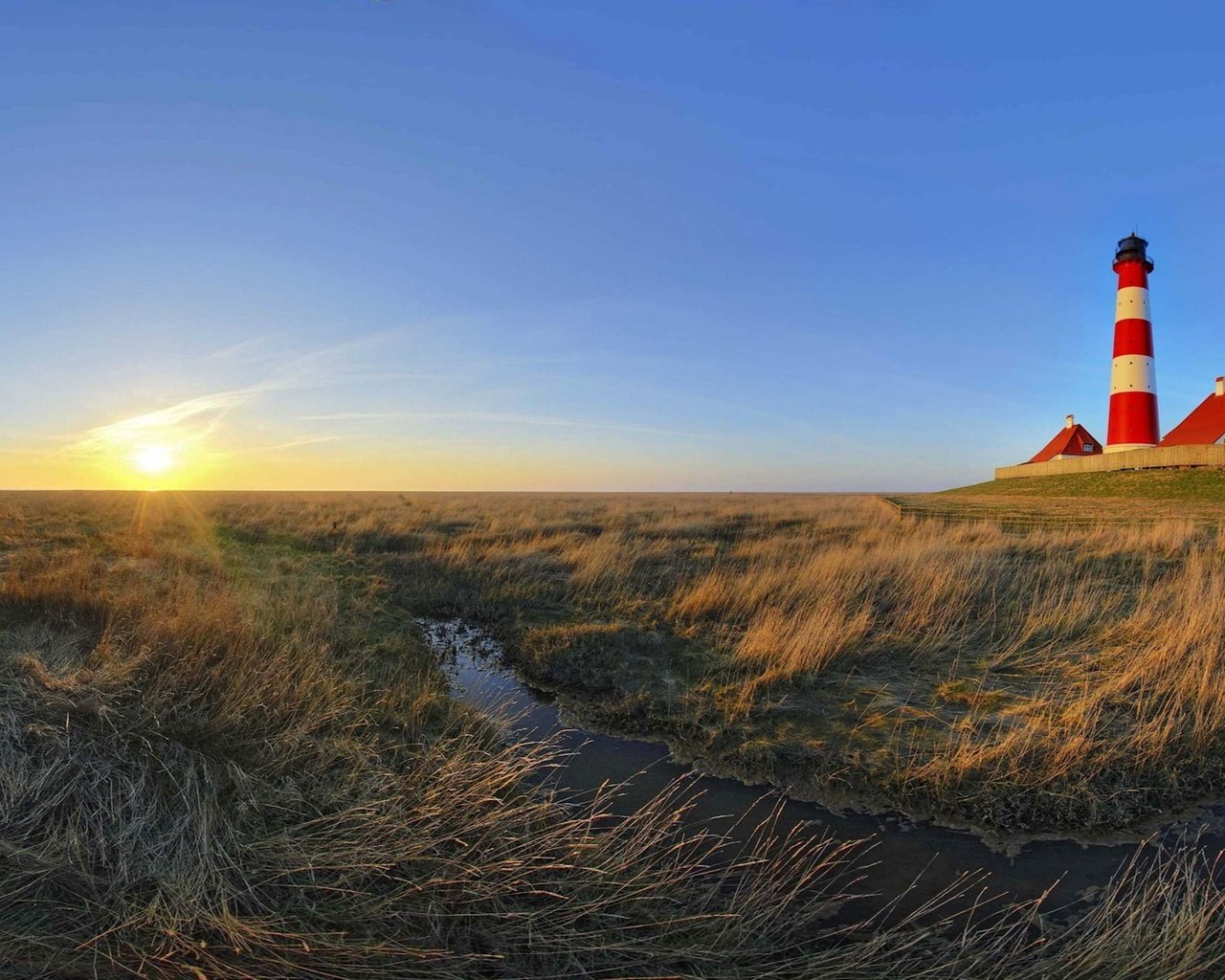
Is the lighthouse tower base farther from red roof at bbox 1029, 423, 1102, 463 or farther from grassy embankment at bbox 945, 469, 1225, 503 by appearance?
red roof at bbox 1029, 423, 1102, 463

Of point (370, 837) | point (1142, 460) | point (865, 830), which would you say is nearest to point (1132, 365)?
point (1142, 460)

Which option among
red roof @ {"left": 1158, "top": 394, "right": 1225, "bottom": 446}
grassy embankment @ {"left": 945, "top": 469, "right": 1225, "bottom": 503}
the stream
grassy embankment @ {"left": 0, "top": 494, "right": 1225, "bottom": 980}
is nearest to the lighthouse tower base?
grassy embankment @ {"left": 945, "top": 469, "right": 1225, "bottom": 503}

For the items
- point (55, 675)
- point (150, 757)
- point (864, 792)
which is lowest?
point (864, 792)

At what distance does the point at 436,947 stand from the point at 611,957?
81 centimetres

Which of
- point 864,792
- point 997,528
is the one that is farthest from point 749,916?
point 997,528

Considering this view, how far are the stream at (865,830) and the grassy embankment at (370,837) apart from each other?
23 cm

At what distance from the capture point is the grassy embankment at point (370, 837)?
8.63 feet

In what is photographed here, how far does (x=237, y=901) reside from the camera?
2857 millimetres

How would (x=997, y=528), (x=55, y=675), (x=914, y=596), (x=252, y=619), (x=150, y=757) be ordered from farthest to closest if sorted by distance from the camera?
(x=997, y=528) → (x=914, y=596) → (x=252, y=619) → (x=55, y=675) → (x=150, y=757)

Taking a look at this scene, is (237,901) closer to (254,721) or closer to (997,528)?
(254,721)

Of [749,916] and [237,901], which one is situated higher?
Answer: [237,901]

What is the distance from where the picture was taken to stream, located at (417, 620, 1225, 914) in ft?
11.1

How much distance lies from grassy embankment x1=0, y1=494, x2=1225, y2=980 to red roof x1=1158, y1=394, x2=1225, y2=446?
3836 cm

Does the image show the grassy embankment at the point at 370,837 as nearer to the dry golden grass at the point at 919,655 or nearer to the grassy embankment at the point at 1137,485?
the dry golden grass at the point at 919,655
